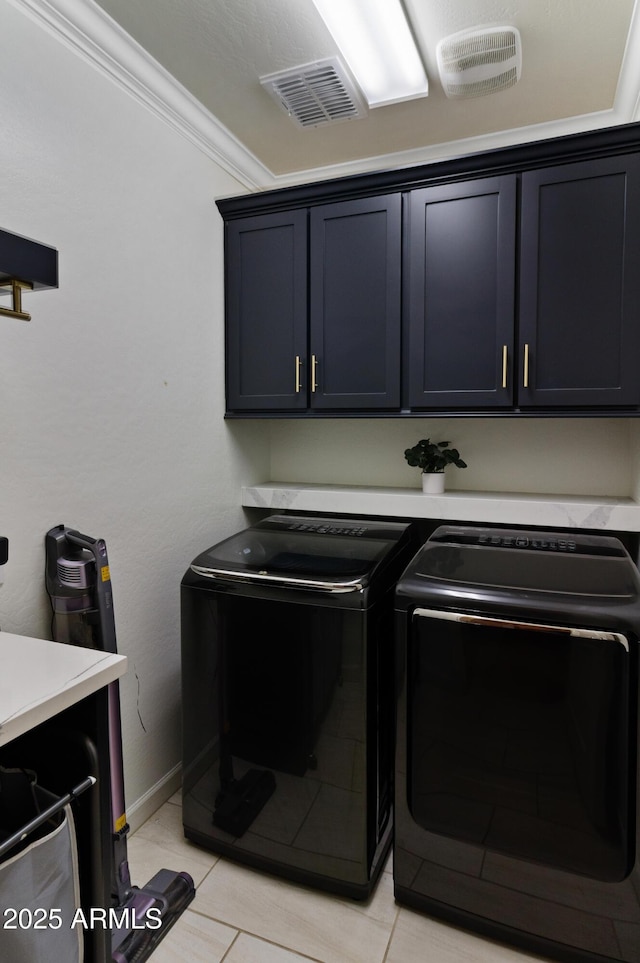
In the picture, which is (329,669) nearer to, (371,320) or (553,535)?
(553,535)

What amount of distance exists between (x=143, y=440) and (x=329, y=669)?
101 cm

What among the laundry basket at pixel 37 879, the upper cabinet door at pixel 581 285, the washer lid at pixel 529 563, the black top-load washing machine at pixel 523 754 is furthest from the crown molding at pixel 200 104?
the laundry basket at pixel 37 879

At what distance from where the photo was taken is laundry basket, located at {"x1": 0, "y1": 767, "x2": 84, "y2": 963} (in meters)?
0.88

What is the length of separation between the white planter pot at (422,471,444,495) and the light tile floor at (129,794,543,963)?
4.48 ft

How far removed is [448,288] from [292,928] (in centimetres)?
212

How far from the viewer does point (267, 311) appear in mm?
2312

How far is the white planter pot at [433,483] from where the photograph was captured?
7.56 feet

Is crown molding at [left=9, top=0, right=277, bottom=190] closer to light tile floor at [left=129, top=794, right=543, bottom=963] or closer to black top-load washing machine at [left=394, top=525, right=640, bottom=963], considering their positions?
black top-load washing machine at [left=394, top=525, right=640, bottom=963]

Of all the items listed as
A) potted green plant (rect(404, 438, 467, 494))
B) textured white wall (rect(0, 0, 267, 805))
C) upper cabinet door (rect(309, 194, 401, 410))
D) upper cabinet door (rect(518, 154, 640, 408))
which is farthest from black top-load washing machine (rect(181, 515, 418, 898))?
upper cabinet door (rect(518, 154, 640, 408))

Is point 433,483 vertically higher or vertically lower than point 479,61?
lower

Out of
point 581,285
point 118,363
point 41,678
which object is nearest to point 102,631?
point 41,678

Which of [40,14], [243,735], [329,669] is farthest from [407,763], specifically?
[40,14]

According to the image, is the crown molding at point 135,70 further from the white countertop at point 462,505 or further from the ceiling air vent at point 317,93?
the white countertop at point 462,505

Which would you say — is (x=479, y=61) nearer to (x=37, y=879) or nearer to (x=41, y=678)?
(x=41, y=678)
